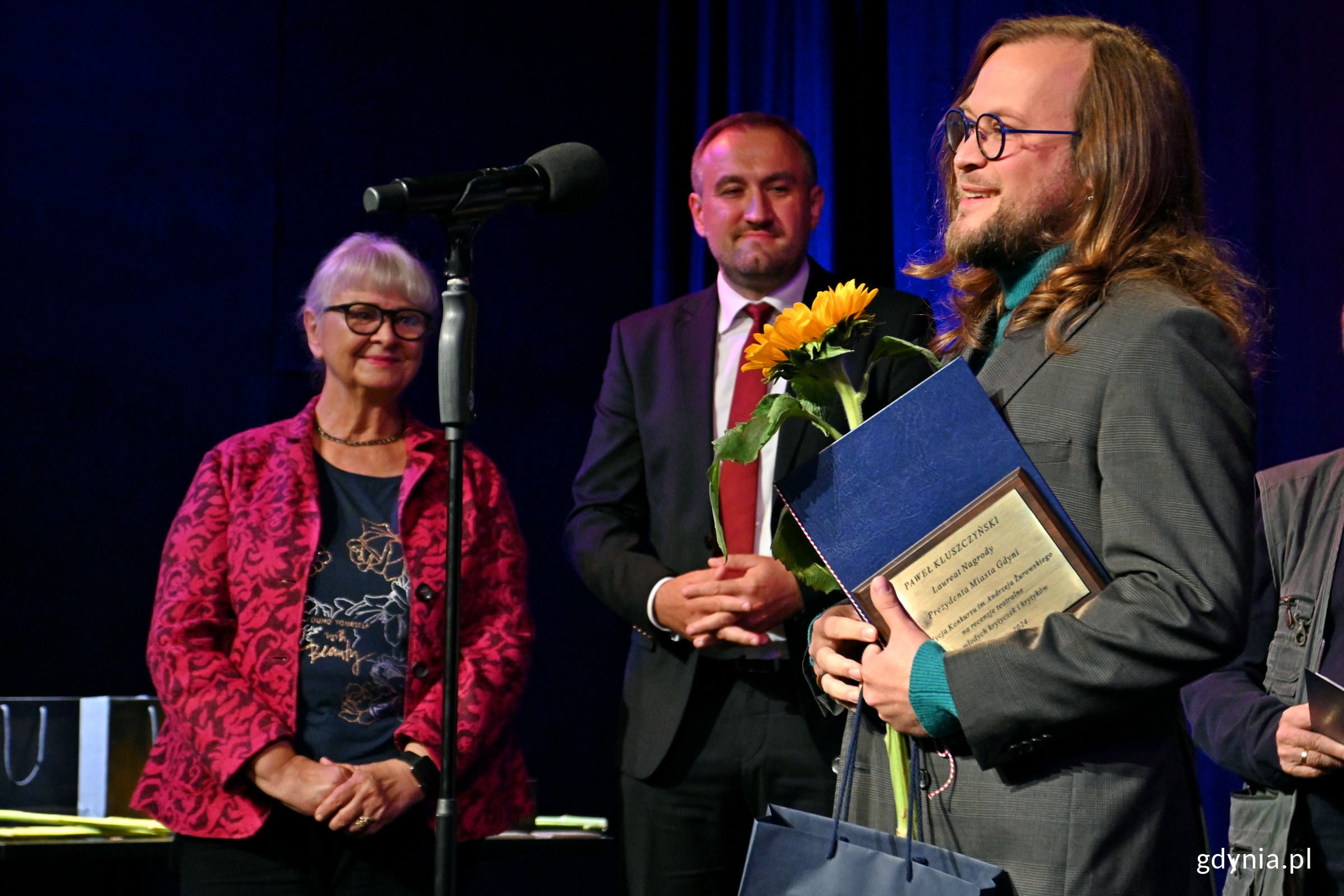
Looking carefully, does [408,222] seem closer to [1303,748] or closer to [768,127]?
[768,127]

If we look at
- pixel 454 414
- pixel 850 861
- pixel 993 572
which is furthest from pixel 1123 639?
pixel 454 414

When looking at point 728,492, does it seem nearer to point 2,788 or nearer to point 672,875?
point 672,875

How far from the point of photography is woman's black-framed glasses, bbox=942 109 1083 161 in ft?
5.41

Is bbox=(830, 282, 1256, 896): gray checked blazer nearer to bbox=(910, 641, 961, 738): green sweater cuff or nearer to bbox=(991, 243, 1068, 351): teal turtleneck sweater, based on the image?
bbox=(910, 641, 961, 738): green sweater cuff

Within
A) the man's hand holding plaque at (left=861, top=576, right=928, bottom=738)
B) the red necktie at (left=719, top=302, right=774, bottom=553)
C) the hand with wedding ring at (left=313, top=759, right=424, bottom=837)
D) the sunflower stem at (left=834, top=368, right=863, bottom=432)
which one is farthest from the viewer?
the red necktie at (left=719, top=302, right=774, bottom=553)

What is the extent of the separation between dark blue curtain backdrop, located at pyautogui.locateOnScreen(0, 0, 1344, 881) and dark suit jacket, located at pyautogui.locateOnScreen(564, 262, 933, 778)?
869 mm

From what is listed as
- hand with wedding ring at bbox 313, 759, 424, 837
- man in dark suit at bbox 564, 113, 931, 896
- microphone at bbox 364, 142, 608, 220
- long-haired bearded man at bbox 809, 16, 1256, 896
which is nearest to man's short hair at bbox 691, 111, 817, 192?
man in dark suit at bbox 564, 113, 931, 896

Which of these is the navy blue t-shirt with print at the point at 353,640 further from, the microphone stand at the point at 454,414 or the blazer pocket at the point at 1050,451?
the blazer pocket at the point at 1050,451

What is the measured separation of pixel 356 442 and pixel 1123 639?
1.90 m

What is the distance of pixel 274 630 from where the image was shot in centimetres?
256

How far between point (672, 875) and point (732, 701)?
34cm

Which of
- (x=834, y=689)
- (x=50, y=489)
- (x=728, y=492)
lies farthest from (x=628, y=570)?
(x=50, y=489)

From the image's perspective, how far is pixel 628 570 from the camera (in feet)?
8.75

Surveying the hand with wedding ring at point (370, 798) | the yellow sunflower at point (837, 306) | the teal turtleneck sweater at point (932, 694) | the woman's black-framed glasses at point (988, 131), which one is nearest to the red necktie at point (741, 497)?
the hand with wedding ring at point (370, 798)
